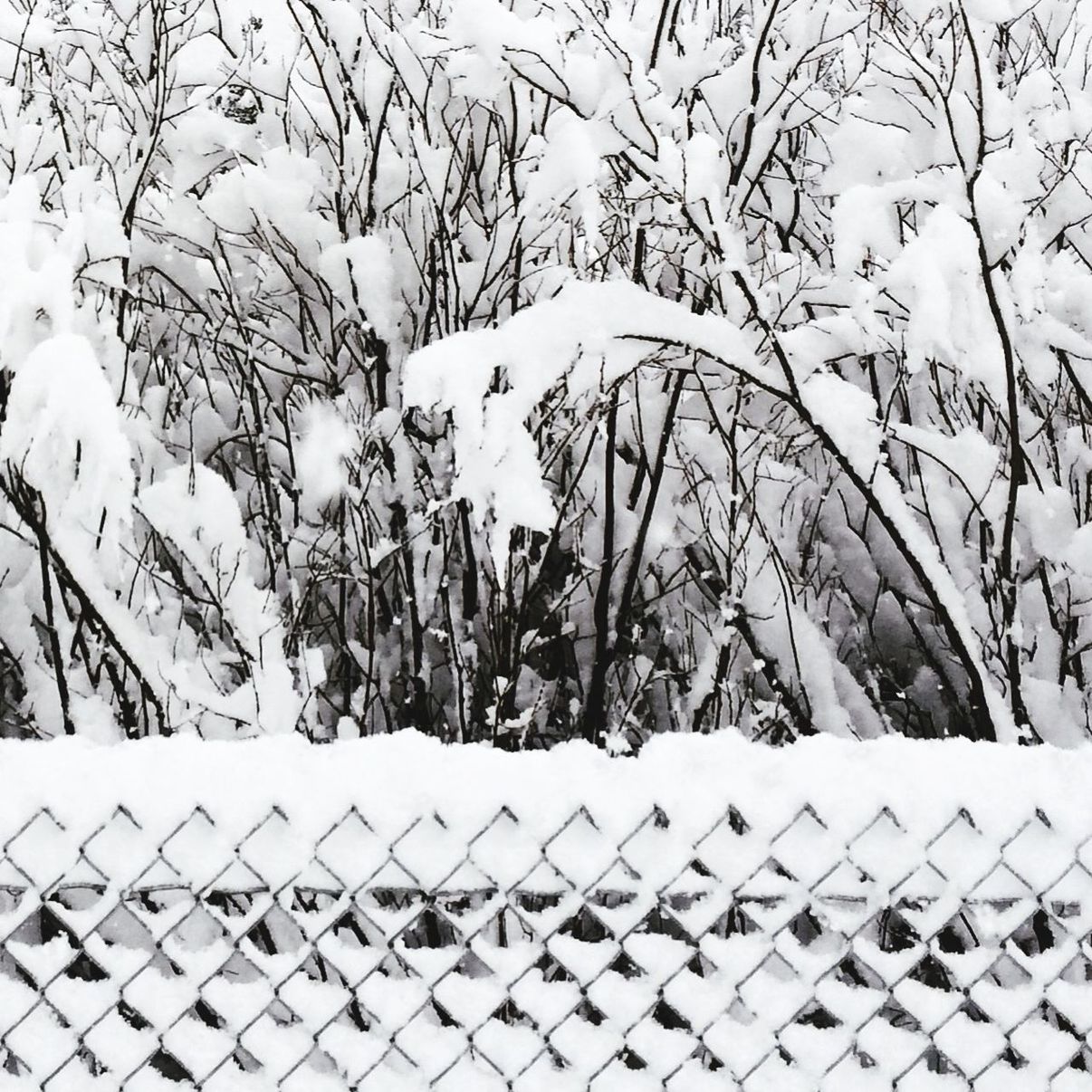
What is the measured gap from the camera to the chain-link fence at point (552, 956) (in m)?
1.66

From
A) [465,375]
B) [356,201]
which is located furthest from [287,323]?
[465,375]

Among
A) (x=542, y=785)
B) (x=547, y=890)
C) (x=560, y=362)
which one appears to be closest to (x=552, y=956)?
(x=547, y=890)

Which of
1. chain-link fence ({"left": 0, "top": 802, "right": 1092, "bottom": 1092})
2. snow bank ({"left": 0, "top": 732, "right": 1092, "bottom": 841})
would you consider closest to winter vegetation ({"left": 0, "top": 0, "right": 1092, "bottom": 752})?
snow bank ({"left": 0, "top": 732, "right": 1092, "bottom": 841})

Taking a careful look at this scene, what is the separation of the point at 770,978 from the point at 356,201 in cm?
237

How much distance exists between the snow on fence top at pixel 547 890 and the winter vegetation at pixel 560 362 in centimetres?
94

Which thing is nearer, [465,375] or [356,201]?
[465,375]

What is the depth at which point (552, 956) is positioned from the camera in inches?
67.2

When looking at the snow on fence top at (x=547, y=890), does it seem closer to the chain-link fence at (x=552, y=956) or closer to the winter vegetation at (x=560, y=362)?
the chain-link fence at (x=552, y=956)

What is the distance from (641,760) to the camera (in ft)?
5.59

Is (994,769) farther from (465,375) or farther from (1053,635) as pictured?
(1053,635)

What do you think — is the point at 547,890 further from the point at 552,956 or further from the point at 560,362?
the point at 560,362

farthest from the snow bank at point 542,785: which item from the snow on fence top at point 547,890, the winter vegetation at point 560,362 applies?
the winter vegetation at point 560,362

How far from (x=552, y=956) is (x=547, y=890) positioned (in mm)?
125

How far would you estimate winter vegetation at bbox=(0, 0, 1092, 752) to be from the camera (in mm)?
2688
